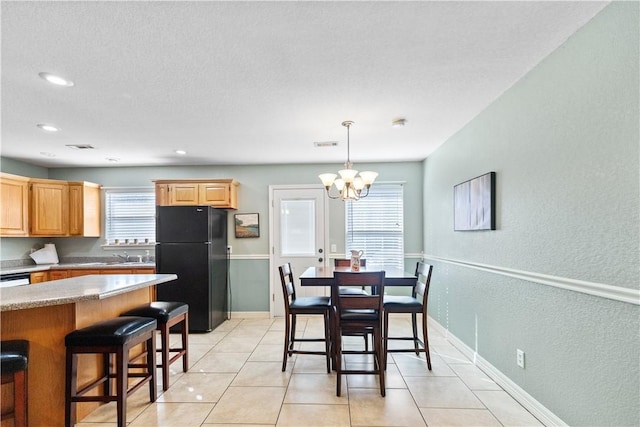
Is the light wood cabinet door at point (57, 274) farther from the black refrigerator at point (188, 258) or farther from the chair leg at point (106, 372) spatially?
the chair leg at point (106, 372)

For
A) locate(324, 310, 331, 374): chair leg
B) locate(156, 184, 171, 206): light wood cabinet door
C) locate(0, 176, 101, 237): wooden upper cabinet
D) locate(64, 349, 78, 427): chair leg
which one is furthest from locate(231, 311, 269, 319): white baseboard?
locate(64, 349, 78, 427): chair leg

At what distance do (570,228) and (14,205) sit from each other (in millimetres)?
5992

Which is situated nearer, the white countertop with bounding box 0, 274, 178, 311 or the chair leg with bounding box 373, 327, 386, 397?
the white countertop with bounding box 0, 274, 178, 311

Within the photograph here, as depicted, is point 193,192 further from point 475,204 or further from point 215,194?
point 475,204

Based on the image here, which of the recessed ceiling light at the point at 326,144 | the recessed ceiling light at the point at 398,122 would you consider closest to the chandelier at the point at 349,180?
the recessed ceiling light at the point at 398,122

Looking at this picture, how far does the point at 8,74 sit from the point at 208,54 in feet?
4.66

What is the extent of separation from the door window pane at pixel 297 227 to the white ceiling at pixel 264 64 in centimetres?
162

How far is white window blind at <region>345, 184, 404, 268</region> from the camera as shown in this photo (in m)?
5.20

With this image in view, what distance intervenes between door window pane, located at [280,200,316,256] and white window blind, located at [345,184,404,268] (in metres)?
0.56

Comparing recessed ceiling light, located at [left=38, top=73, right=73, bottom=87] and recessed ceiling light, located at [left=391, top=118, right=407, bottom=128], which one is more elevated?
recessed ceiling light, located at [left=38, top=73, right=73, bottom=87]

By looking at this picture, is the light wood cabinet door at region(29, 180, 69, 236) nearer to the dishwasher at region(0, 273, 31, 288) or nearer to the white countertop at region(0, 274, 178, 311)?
the dishwasher at region(0, 273, 31, 288)

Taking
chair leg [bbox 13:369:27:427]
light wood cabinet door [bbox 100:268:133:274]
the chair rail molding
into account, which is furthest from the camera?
light wood cabinet door [bbox 100:268:133:274]

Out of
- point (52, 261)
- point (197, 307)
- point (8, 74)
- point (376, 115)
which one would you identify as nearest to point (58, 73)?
point (8, 74)

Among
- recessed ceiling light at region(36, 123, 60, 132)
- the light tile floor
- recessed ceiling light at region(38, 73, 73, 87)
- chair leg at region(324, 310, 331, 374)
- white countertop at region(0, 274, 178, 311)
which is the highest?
recessed ceiling light at region(38, 73, 73, 87)
